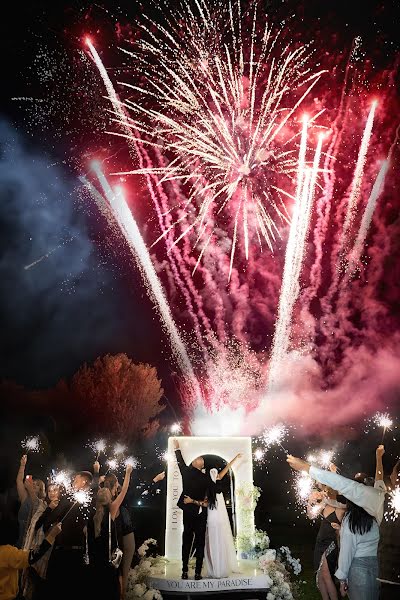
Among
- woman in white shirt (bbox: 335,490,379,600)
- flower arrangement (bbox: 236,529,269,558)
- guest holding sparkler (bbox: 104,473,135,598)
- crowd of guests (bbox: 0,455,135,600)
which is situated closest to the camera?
woman in white shirt (bbox: 335,490,379,600)

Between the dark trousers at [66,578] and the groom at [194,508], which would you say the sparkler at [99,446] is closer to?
the groom at [194,508]

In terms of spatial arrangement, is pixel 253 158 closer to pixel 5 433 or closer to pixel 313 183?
pixel 313 183

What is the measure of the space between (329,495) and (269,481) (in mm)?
23038

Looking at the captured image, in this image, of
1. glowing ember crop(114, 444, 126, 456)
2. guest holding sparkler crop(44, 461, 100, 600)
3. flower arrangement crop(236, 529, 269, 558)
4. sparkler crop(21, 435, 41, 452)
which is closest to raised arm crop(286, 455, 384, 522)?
guest holding sparkler crop(44, 461, 100, 600)

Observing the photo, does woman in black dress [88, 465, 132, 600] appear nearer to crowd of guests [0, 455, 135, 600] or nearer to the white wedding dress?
crowd of guests [0, 455, 135, 600]

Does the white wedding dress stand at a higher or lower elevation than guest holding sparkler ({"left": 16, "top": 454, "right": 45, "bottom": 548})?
lower

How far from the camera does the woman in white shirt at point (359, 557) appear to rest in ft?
16.5

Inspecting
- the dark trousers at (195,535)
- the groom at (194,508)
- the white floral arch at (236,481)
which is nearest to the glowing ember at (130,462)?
the groom at (194,508)

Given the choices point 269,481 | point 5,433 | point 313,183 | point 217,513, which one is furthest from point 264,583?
point 269,481

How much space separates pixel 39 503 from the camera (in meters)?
8.40

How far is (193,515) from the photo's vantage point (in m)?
9.34

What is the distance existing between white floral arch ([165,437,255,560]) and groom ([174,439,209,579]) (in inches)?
38.0

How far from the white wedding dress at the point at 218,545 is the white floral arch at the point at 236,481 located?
4.02ft

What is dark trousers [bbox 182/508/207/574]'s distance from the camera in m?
8.95
